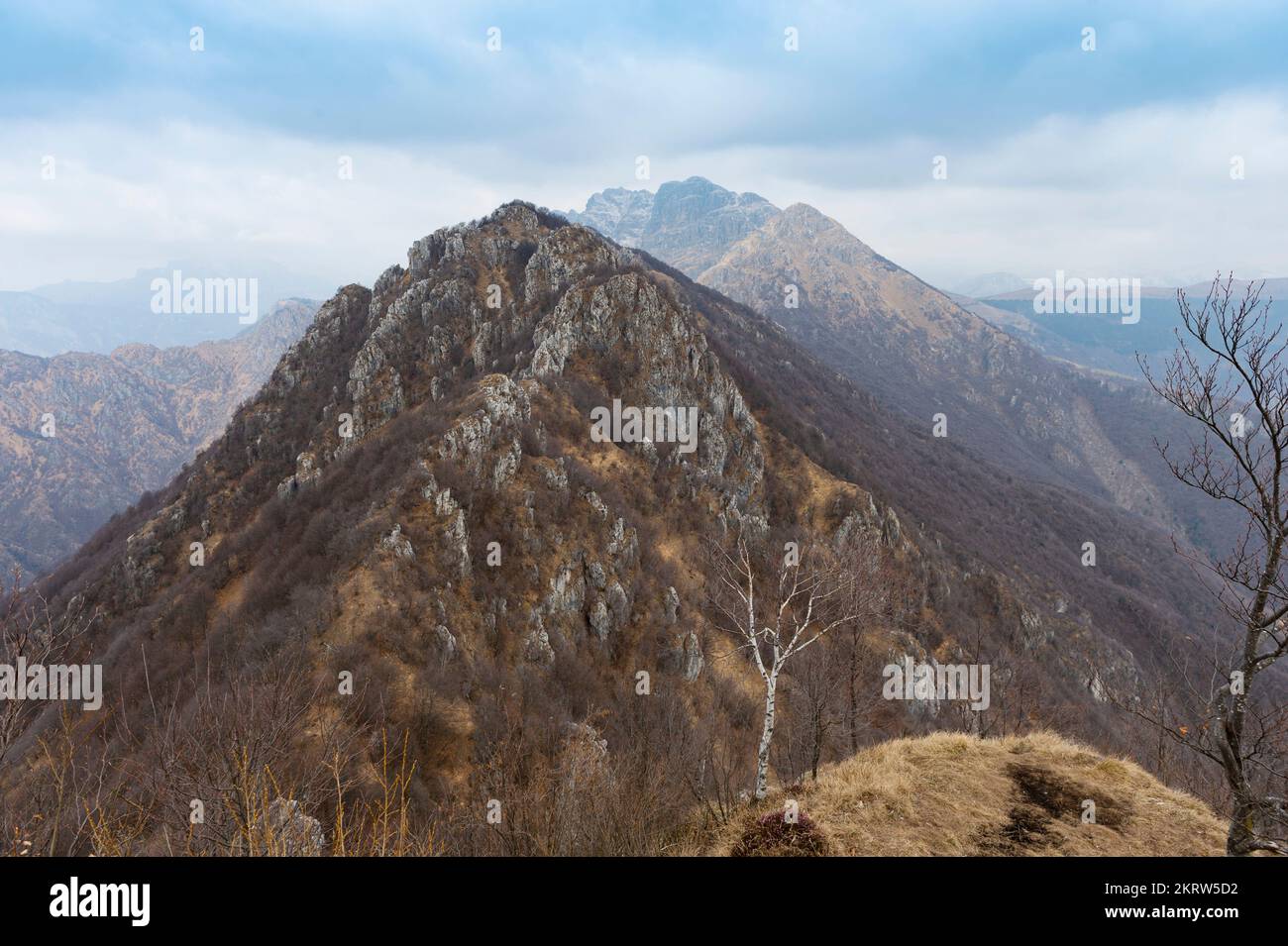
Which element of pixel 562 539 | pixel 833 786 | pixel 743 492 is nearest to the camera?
pixel 833 786

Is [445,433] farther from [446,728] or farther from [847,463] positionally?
[847,463]

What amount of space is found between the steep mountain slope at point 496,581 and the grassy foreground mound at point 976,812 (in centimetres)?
179

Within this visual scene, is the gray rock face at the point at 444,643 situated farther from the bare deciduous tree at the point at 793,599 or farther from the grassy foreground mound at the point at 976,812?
the grassy foreground mound at the point at 976,812

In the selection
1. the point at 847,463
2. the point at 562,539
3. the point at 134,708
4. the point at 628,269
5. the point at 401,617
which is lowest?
the point at 134,708

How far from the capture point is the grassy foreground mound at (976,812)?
1023 cm

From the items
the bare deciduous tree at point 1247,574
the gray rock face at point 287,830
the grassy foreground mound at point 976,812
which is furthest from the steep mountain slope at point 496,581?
the bare deciduous tree at point 1247,574

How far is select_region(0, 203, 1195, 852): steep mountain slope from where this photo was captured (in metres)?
17.1

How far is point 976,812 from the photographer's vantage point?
1122cm

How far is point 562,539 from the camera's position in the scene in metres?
43.9

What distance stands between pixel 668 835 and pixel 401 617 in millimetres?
26918

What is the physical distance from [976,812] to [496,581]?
3301cm
